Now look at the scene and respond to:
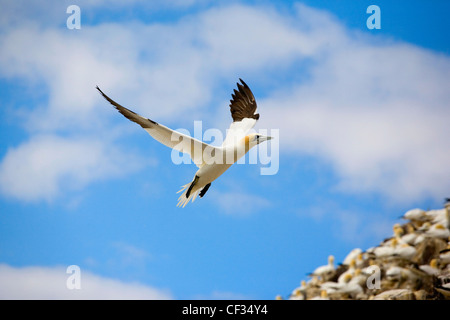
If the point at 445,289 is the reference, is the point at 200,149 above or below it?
above

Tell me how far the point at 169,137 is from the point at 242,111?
8.09 ft

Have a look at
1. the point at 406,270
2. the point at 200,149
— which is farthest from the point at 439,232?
the point at 200,149

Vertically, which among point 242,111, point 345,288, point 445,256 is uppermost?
point 242,111

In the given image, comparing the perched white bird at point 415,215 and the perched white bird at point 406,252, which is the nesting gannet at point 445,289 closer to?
the perched white bird at point 406,252

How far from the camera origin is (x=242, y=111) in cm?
1180

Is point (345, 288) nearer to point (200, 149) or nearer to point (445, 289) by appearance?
point (445, 289)

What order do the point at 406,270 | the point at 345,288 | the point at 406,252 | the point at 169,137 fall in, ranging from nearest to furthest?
1. the point at 169,137
2. the point at 406,270
3. the point at 406,252
4. the point at 345,288

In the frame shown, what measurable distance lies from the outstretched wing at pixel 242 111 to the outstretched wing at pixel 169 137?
3.75 feet

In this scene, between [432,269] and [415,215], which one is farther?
[415,215]

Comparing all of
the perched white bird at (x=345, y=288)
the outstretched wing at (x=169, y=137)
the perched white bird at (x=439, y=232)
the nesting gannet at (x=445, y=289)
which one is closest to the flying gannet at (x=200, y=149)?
the outstretched wing at (x=169, y=137)

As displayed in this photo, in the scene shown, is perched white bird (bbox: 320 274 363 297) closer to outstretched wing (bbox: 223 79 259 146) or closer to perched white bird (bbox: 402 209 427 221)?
perched white bird (bbox: 402 209 427 221)

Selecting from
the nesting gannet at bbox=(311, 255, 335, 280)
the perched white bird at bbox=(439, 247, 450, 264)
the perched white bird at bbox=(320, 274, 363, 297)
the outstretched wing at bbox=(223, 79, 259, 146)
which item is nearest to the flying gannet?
the outstretched wing at bbox=(223, 79, 259, 146)
